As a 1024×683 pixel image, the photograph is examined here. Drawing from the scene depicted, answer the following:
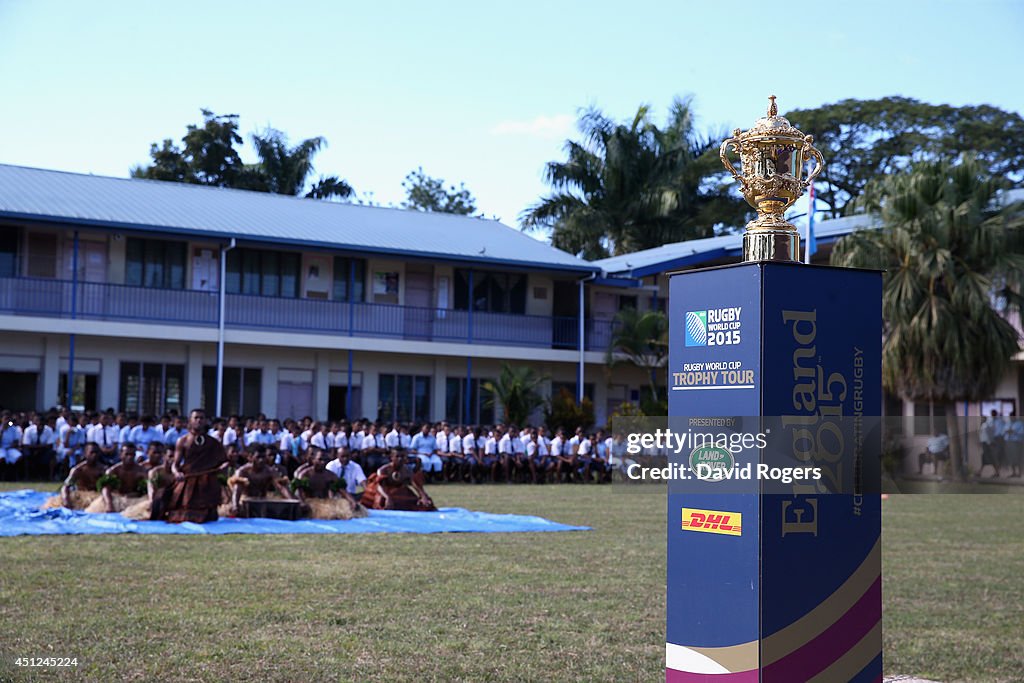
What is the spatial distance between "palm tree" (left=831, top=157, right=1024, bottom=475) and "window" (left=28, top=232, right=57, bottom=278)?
61.8ft

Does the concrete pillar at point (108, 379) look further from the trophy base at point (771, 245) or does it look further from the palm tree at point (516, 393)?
the trophy base at point (771, 245)

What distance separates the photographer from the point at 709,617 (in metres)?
4.66

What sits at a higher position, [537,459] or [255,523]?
[537,459]

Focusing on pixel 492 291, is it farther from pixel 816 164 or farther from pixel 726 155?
pixel 816 164

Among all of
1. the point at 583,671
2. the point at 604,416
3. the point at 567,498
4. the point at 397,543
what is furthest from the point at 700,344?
the point at 604,416

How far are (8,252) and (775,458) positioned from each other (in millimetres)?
27400

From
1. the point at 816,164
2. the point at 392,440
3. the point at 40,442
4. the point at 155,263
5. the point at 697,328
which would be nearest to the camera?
the point at 697,328

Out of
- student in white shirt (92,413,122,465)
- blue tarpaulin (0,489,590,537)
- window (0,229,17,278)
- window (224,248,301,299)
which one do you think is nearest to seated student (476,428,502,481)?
window (224,248,301,299)

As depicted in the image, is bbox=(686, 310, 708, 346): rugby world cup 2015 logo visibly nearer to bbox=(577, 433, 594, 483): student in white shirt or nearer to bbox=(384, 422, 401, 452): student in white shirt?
bbox=(384, 422, 401, 452): student in white shirt

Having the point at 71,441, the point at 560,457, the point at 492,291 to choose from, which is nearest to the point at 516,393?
the point at 560,457

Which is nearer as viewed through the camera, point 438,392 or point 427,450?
point 427,450

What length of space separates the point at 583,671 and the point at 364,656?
1446mm

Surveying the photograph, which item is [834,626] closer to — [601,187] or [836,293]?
[836,293]

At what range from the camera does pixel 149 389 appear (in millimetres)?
29516
